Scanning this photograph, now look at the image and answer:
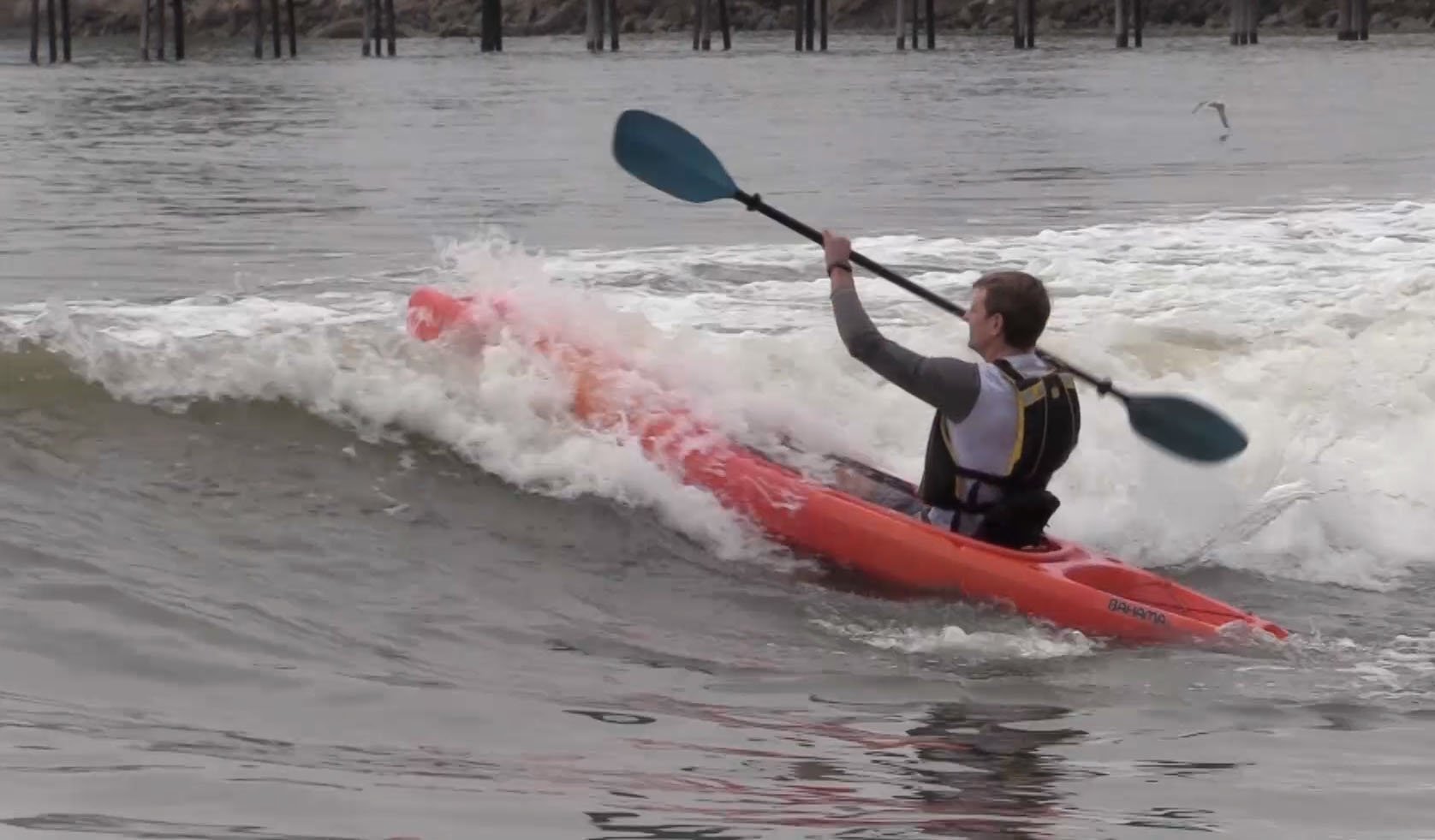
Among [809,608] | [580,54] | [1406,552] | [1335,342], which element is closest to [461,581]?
[809,608]

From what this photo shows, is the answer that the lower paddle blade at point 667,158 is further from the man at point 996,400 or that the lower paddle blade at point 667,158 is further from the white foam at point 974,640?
the white foam at point 974,640

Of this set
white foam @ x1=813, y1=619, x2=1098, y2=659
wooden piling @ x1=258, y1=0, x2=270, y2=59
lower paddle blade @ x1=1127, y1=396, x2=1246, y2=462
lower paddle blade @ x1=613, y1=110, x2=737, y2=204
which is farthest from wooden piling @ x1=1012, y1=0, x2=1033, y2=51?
white foam @ x1=813, y1=619, x2=1098, y2=659

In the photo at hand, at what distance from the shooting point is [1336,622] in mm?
5742

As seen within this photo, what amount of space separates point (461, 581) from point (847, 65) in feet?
118

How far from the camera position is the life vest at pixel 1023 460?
5500 mm

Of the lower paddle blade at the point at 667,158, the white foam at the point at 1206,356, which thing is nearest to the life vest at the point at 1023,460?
the white foam at the point at 1206,356

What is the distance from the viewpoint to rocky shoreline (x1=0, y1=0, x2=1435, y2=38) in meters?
57.0

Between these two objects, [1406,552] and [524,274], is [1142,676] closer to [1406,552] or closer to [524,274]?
[1406,552]

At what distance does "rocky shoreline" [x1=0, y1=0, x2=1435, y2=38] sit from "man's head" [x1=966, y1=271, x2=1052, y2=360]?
2071 inches

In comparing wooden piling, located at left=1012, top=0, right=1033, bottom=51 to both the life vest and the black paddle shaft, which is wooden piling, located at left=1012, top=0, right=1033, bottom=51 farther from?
the life vest

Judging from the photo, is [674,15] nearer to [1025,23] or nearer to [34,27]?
[1025,23]

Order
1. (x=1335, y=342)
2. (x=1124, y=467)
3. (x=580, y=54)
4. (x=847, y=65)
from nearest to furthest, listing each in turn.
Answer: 1. (x=1124, y=467)
2. (x=1335, y=342)
3. (x=847, y=65)
4. (x=580, y=54)

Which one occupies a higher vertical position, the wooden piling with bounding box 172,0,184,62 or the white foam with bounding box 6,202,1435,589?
the wooden piling with bounding box 172,0,184,62

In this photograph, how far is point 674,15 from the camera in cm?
6825
